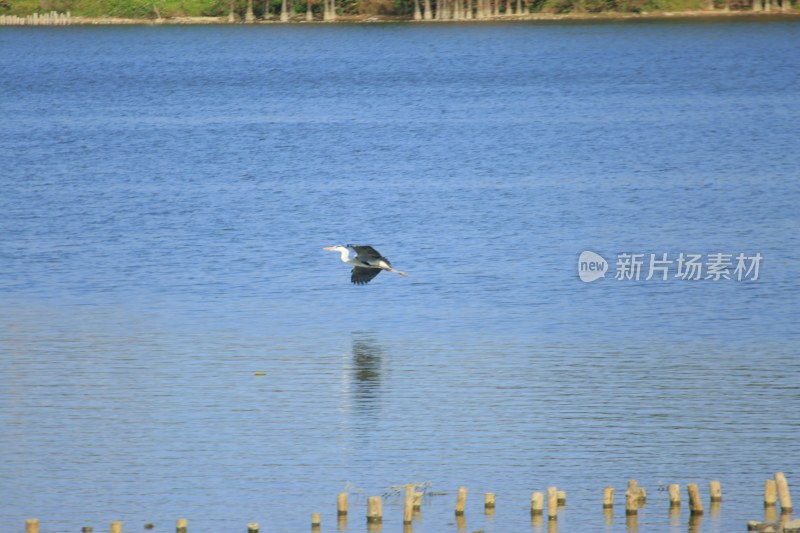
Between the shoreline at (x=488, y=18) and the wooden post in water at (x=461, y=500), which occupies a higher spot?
the shoreline at (x=488, y=18)

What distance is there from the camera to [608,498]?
22.6 meters

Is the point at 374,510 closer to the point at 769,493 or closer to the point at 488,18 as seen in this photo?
the point at 769,493

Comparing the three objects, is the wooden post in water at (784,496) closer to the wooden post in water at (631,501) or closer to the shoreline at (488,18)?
the wooden post in water at (631,501)

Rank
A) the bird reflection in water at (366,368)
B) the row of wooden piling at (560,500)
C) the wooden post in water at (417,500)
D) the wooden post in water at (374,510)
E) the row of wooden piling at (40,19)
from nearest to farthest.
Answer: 1. the wooden post in water at (374,510)
2. the row of wooden piling at (560,500)
3. the wooden post in water at (417,500)
4. the bird reflection in water at (366,368)
5. the row of wooden piling at (40,19)

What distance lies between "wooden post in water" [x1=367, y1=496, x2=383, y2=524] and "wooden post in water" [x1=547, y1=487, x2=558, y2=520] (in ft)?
8.50

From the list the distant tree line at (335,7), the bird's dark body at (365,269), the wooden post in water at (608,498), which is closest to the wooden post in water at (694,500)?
the wooden post in water at (608,498)

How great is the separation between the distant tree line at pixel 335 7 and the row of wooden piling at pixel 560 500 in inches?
4749

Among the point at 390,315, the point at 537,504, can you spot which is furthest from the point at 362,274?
the point at 537,504

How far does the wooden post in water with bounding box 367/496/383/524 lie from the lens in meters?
21.8

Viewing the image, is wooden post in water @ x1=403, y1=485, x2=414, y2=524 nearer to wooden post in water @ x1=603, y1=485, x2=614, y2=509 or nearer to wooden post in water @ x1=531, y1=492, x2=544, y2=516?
wooden post in water @ x1=531, y1=492, x2=544, y2=516

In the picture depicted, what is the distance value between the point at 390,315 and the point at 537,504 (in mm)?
15183

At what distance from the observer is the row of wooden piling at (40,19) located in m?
146

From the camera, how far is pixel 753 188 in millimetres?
55781

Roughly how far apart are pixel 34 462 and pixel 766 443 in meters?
13.4
